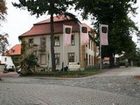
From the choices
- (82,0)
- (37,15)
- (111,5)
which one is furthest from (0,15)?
(111,5)

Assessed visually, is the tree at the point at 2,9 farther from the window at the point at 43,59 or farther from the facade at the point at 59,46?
the window at the point at 43,59

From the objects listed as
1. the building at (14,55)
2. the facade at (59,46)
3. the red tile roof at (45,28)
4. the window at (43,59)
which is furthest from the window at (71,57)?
the building at (14,55)

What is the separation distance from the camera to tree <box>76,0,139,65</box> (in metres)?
62.9

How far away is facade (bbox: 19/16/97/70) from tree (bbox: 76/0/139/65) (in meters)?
4.63

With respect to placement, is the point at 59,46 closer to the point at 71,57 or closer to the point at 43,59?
the point at 71,57

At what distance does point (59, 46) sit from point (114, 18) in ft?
41.8

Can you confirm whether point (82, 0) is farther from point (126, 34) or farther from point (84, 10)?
point (126, 34)

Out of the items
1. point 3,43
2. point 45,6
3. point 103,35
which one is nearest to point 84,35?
point 45,6

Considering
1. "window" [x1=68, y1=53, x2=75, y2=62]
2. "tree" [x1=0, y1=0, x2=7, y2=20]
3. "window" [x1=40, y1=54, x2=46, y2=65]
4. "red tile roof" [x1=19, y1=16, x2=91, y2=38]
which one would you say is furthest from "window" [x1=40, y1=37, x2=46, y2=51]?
"tree" [x1=0, y1=0, x2=7, y2=20]

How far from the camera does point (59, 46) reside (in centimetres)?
7325

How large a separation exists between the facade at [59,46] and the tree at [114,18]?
463cm

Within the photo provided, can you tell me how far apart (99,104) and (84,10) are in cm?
4888

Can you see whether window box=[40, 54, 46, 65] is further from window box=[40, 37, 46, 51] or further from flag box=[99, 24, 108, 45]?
flag box=[99, 24, 108, 45]

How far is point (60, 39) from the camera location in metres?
73.1
